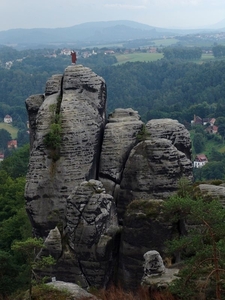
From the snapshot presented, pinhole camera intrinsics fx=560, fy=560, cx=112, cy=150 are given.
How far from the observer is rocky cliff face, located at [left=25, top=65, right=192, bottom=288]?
2139 centimetres

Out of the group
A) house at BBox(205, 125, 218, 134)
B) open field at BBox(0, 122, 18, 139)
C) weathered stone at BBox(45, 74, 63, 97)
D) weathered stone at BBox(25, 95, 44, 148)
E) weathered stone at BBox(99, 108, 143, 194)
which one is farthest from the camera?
open field at BBox(0, 122, 18, 139)

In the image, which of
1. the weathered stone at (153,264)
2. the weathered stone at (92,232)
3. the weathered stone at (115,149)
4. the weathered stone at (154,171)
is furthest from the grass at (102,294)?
the weathered stone at (115,149)

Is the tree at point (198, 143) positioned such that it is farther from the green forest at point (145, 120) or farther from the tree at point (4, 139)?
the tree at point (4, 139)

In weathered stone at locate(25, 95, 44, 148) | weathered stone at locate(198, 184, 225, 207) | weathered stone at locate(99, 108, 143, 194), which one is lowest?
weathered stone at locate(198, 184, 225, 207)

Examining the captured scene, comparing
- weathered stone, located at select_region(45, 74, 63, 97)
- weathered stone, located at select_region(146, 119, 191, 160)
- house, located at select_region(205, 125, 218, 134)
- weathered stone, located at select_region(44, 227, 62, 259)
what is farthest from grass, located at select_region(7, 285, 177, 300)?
house, located at select_region(205, 125, 218, 134)

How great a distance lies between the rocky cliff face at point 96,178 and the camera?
21391 millimetres

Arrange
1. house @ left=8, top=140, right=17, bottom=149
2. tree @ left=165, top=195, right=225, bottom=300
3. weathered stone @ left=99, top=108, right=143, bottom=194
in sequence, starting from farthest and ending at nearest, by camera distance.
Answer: house @ left=8, top=140, right=17, bottom=149
weathered stone @ left=99, top=108, right=143, bottom=194
tree @ left=165, top=195, right=225, bottom=300

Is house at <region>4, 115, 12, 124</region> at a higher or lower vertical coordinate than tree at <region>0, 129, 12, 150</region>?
lower

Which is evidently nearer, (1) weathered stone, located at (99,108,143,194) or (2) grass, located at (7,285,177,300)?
(2) grass, located at (7,285,177,300)

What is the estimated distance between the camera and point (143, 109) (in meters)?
165

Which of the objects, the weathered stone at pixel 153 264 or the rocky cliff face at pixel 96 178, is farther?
the rocky cliff face at pixel 96 178

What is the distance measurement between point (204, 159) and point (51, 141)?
78960 mm

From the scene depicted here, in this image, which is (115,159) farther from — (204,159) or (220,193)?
(204,159)

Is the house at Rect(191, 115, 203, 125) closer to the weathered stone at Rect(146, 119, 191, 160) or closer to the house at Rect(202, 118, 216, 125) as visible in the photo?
the house at Rect(202, 118, 216, 125)
